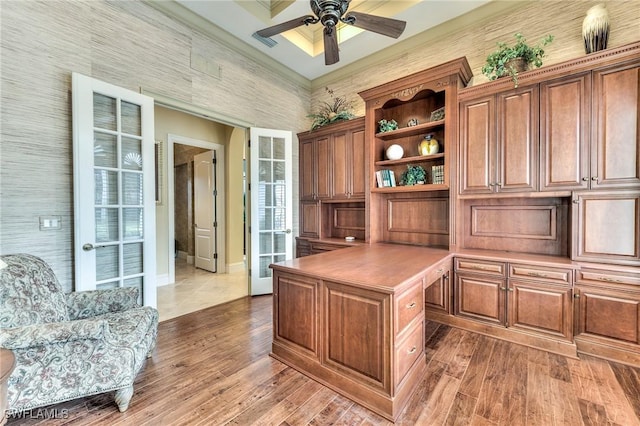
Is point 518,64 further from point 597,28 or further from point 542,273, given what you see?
Answer: point 542,273

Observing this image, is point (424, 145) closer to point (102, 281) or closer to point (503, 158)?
point (503, 158)

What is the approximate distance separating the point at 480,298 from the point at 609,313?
35.5 inches

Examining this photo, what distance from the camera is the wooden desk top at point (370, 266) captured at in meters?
1.77

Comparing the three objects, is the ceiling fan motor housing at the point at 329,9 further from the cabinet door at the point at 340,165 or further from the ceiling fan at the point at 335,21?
the cabinet door at the point at 340,165

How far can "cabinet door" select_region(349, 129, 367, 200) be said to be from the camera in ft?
12.3

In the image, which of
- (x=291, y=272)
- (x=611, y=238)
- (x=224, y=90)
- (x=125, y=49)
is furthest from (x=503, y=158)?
(x=125, y=49)

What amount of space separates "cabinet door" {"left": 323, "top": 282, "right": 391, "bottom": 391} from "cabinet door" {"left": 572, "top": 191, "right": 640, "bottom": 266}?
1.99 meters

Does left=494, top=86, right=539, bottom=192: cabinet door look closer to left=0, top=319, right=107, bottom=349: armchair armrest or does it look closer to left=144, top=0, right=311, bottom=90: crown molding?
left=144, top=0, right=311, bottom=90: crown molding

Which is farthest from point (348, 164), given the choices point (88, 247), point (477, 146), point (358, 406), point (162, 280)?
point (162, 280)

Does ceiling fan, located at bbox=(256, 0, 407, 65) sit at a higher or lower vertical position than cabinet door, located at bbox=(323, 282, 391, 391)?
higher

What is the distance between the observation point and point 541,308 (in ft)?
7.93

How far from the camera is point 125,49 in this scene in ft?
8.79

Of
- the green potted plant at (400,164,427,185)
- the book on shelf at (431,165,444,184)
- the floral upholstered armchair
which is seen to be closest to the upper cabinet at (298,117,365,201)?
the green potted plant at (400,164,427,185)

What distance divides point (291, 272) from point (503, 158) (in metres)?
2.37
